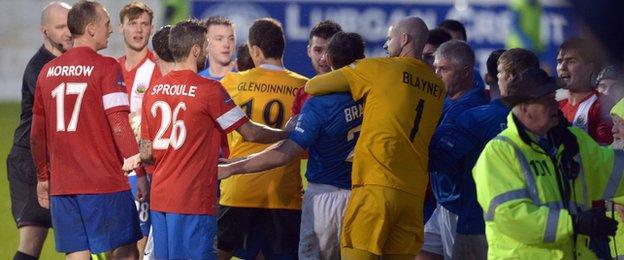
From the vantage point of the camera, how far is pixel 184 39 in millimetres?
7699

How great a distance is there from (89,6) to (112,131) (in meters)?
0.78

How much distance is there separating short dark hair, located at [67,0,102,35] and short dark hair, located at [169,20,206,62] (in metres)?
0.64

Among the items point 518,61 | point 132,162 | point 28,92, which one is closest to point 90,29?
point 132,162

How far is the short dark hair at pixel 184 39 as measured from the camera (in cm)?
770

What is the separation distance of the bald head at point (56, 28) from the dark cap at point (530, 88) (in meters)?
4.47

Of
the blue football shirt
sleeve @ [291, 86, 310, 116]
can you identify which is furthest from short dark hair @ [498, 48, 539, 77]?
sleeve @ [291, 86, 310, 116]

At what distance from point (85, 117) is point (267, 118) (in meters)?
1.26

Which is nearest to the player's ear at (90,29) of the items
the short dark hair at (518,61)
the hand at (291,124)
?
the hand at (291,124)

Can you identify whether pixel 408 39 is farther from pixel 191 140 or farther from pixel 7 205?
pixel 7 205

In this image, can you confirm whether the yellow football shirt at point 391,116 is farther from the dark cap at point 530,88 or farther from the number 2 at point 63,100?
the dark cap at point 530,88

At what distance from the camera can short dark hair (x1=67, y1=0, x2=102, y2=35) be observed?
8117 mm

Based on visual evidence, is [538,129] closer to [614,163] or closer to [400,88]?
[614,163]

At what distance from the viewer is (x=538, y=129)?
19.0 feet

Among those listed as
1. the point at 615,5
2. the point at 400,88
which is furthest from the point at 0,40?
the point at 615,5
